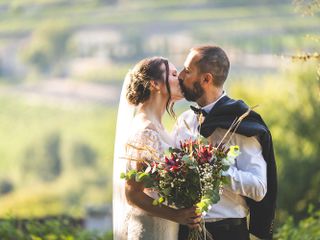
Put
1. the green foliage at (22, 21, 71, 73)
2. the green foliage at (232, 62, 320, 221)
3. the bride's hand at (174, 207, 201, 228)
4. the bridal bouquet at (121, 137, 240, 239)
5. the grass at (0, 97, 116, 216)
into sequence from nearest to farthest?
the bridal bouquet at (121, 137, 240, 239)
the bride's hand at (174, 207, 201, 228)
the green foliage at (232, 62, 320, 221)
the grass at (0, 97, 116, 216)
the green foliage at (22, 21, 71, 73)

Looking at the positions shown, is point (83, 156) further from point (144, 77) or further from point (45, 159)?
point (144, 77)

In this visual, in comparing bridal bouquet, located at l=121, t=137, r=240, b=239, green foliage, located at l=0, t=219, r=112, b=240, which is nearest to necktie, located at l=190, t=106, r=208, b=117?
bridal bouquet, located at l=121, t=137, r=240, b=239

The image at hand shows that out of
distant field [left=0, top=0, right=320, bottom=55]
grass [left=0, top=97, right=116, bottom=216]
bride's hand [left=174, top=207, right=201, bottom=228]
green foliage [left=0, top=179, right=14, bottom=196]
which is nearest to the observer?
bride's hand [left=174, top=207, right=201, bottom=228]

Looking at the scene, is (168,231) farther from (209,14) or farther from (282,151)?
(209,14)

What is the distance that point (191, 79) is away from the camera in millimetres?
4656

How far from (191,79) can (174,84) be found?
90mm

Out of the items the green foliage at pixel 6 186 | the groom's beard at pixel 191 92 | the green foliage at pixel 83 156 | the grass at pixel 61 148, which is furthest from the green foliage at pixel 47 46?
the groom's beard at pixel 191 92

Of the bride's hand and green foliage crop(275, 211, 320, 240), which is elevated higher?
the bride's hand

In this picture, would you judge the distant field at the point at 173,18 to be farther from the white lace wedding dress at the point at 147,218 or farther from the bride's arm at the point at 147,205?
the bride's arm at the point at 147,205

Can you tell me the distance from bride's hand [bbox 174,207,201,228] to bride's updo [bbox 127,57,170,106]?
0.62 m

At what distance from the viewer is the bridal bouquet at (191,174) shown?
4.23 metres

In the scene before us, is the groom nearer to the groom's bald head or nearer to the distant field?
the groom's bald head

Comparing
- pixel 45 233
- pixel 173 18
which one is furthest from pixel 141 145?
pixel 173 18

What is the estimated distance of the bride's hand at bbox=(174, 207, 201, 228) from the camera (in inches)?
171
